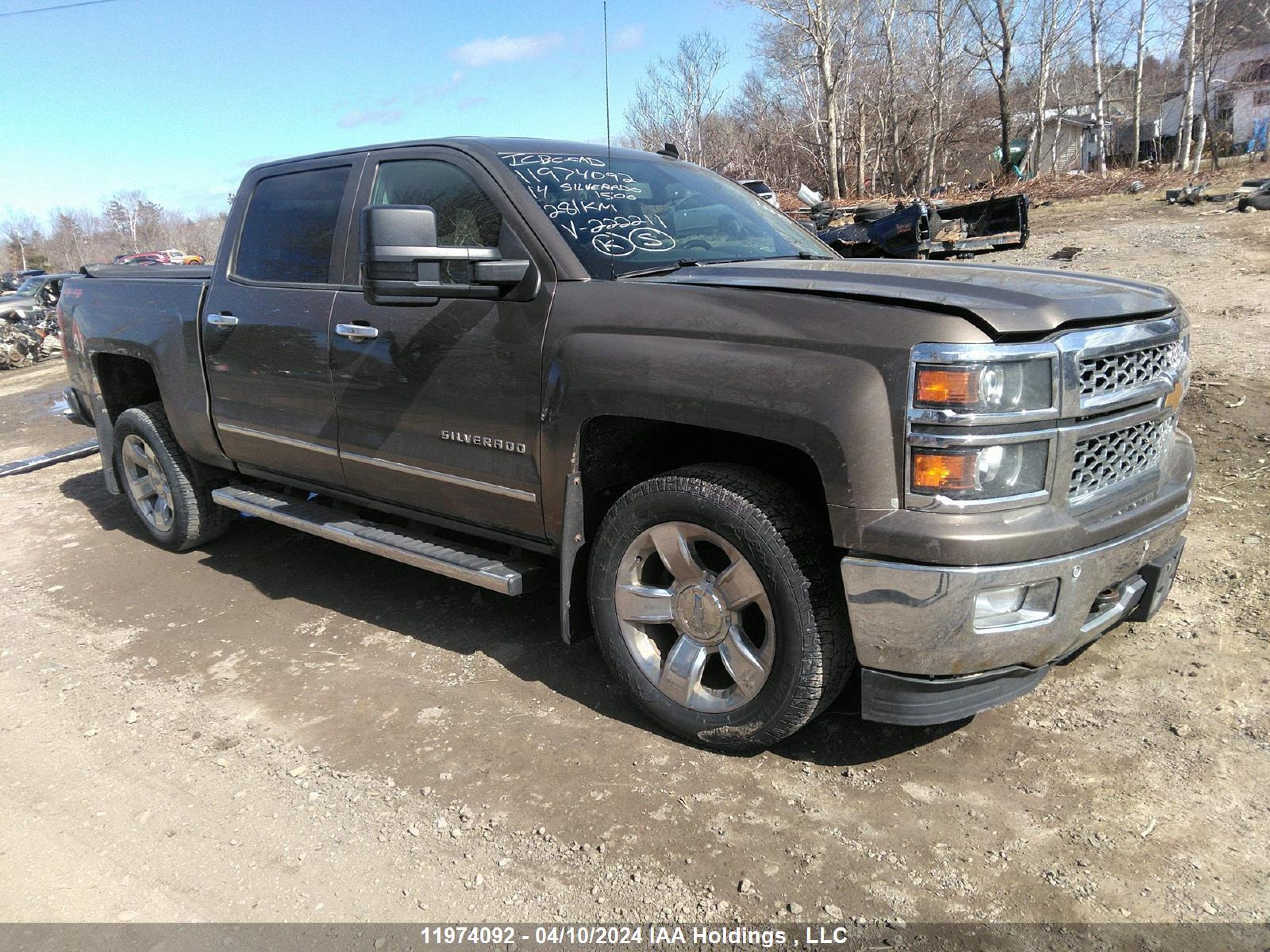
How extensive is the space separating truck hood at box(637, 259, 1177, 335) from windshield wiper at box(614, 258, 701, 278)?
0.05 m

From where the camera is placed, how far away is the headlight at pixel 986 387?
7.43 feet

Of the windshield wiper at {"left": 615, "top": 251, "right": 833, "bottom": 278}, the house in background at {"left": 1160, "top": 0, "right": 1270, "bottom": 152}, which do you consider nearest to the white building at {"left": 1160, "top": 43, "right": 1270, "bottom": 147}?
the house in background at {"left": 1160, "top": 0, "right": 1270, "bottom": 152}

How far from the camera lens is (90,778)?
3.06 metres

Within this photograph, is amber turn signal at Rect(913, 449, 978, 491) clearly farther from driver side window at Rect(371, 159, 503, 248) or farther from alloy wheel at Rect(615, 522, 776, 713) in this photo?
driver side window at Rect(371, 159, 503, 248)

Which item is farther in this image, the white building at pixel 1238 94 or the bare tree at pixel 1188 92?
the white building at pixel 1238 94

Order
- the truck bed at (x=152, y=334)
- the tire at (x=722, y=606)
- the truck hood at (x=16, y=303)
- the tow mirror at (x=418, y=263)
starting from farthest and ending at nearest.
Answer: the truck hood at (x=16, y=303) < the truck bed at (x=152, y=334) < the tow mirror at (x=418, y=263) < the tire at (x=722, y=606)

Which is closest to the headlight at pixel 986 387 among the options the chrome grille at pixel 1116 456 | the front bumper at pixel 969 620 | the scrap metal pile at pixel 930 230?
the chrome grille at pixel 1116 456

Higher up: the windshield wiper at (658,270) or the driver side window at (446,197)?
the driver side window at (446,197)

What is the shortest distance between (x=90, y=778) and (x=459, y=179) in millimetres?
2525

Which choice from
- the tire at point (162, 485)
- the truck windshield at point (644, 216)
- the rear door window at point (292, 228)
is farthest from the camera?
the tire at point (162, 485)

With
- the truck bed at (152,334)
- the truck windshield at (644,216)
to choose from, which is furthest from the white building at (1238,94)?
the truck bed at (152,334)

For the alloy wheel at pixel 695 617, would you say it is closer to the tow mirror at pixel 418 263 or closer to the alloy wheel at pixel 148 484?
the tow mirror at pixel 418 263

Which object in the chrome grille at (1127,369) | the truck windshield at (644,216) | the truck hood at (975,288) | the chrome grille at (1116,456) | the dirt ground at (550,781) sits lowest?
the dirt ground at (550,781)

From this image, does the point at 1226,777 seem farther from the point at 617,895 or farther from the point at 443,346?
the point at 443,346
